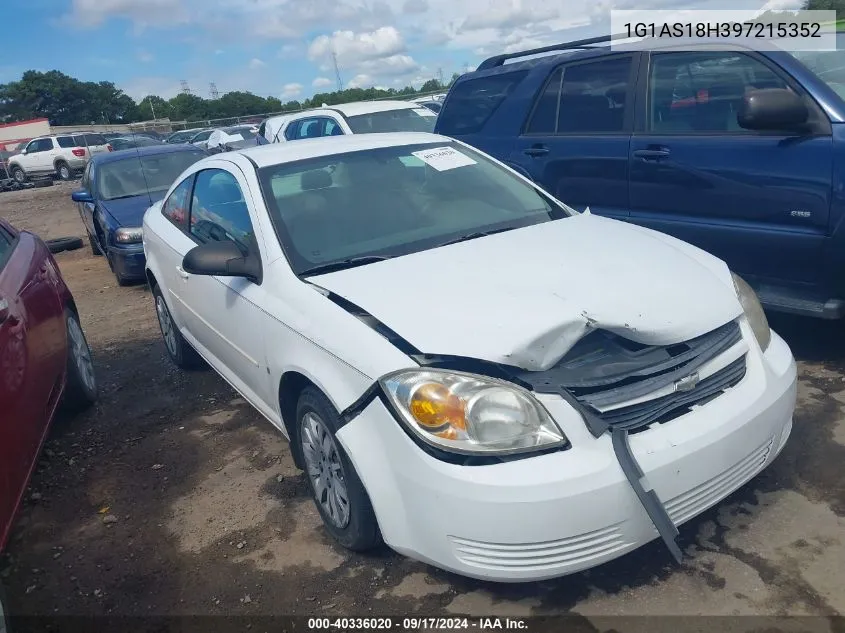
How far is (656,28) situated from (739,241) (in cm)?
191

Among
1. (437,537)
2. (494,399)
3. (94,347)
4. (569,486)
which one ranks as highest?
(494,399)

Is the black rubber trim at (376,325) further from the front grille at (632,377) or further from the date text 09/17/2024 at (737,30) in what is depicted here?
the date text 09/17/2024 at (737,30)

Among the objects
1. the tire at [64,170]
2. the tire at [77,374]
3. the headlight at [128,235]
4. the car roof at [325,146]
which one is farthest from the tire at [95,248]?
the tire at [64,170]

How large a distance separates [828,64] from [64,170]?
29.4 meters

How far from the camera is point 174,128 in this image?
45.2 meters

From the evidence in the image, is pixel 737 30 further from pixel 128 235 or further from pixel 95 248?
pixel 95 248

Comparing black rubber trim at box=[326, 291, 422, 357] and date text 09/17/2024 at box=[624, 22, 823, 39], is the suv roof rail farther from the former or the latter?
black rubber trim at box=[326, 291, 422, 357]

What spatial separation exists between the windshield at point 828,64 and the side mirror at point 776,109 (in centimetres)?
31

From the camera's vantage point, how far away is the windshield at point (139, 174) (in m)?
8.94

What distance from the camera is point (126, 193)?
29.2 feet

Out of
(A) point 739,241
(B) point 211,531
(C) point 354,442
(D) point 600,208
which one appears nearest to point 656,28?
(D) point 600,208

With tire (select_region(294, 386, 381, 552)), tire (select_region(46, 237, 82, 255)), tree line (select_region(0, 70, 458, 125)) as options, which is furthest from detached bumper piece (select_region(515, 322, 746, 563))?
tree line (select_region(0, 70, 458, 125))

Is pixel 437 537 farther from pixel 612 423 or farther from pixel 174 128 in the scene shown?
pixel 174 128

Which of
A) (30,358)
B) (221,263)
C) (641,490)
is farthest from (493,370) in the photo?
(30,358)
